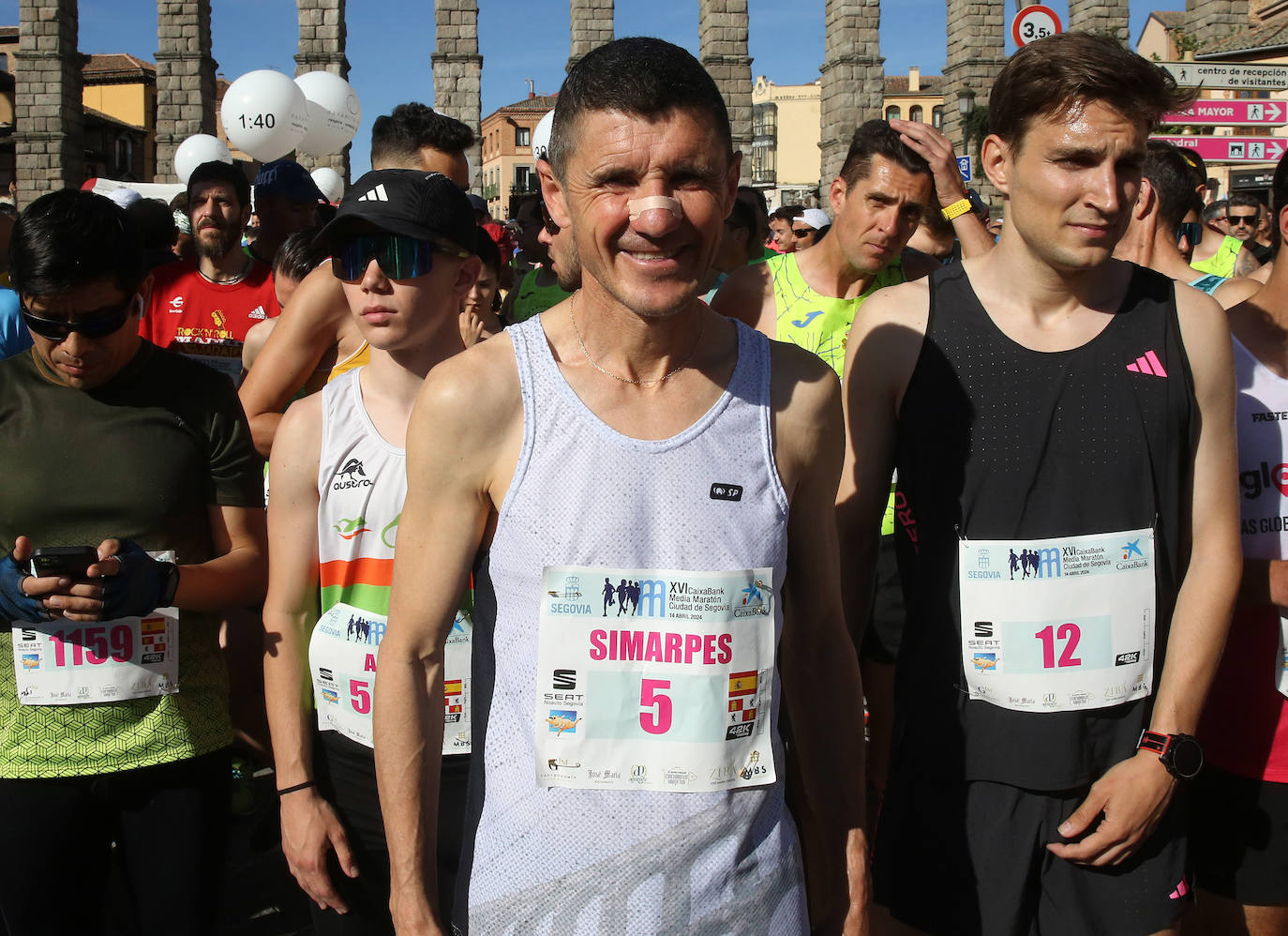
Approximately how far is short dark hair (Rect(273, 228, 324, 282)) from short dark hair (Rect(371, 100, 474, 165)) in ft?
1.65

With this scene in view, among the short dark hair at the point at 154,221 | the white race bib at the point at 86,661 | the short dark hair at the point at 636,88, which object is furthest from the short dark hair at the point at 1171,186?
the short dark hair at the point at 154,221

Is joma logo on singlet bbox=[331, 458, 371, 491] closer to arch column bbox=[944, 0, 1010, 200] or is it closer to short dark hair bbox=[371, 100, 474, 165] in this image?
short dark hair bbox=[371, 100, 474, 165]

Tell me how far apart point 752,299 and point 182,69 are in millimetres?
24328

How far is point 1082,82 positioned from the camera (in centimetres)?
220

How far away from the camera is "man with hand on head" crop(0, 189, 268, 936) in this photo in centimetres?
254

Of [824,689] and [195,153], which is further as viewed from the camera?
[195,153]

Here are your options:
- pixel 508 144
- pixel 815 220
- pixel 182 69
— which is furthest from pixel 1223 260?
pixel 508 144

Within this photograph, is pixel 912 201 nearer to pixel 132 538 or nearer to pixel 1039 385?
pixel 1039 385

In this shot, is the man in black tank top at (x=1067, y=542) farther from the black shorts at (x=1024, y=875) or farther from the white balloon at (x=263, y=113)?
the white balloon at (x=263, y=113)

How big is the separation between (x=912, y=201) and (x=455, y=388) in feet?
8.77

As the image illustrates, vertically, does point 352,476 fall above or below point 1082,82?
below

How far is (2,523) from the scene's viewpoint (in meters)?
2.58

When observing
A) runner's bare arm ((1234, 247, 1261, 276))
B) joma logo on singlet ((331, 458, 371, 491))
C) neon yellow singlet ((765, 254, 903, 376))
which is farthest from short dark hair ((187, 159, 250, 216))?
runner's bare arm ((1234, 247, 1261, 276))

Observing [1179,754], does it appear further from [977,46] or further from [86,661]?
[977,46]
